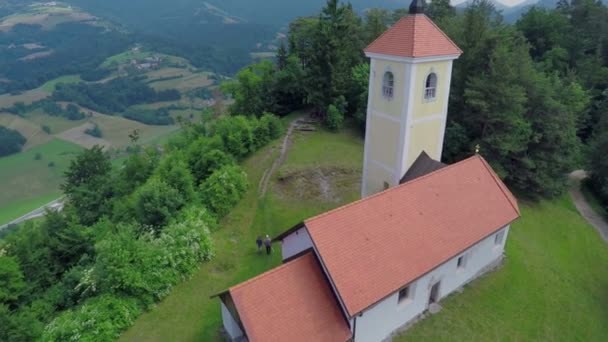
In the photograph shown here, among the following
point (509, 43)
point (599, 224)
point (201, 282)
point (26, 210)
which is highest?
point (509, 43)

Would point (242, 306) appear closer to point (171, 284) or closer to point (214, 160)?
point (171, 284)

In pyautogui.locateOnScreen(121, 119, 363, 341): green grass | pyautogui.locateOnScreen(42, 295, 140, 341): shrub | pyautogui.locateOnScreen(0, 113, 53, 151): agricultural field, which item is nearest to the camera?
pyautogui.locateOnScreen(42, 295, 140, 341): shrub

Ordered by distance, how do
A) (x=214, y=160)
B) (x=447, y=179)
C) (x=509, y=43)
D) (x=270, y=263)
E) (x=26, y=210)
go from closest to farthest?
(x=447, y=179) < (x=270, y=263) < (x=214, y=160) < (x=509, y=43) < (x=26, y=210)

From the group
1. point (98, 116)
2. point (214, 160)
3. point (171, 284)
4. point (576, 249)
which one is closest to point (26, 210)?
point (98, 116)

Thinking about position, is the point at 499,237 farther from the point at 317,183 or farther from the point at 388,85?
the point at 317,183

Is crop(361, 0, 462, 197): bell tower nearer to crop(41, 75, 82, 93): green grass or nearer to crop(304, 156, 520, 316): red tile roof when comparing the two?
crop(304, 156, 520, 316): red tile roof

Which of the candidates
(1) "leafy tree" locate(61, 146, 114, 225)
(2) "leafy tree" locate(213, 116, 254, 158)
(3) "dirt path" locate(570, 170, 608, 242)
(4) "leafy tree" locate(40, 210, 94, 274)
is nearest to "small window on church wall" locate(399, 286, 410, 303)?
(2) "leafy tree" locate(213, 116, 254, 158)
